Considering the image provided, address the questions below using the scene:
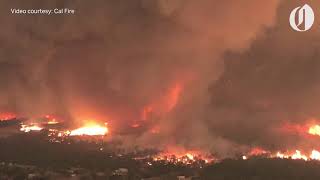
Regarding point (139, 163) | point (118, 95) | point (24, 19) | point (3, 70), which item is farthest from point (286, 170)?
point (3, 70)

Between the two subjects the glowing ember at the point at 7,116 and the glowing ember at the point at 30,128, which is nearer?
the glowing ember at the point at 30,128

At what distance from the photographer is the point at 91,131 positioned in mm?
48594

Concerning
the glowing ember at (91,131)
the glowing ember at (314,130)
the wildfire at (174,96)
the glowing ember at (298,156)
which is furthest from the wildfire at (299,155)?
the glowing ember at (91,131)

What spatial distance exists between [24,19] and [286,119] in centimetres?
2356

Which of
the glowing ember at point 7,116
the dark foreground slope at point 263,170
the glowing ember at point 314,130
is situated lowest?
the dark foreground slope at point 263,170

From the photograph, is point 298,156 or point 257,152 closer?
point 298,156

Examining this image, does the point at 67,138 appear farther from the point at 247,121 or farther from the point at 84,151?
the point at 247,121

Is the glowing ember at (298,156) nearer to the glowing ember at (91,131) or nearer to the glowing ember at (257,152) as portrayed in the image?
the glowing ember at (257,152)

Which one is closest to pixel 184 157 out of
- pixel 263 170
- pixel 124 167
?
pixel 124 167

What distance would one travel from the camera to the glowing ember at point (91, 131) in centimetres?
4775

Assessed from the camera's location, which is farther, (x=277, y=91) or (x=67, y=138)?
(x=277, y=91)

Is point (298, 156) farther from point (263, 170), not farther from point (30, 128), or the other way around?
point (30, 128)

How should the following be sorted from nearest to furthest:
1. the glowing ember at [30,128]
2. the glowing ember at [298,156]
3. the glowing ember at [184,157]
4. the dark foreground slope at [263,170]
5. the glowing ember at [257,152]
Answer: the dark foreground slope at [263,170], the glowing ember at [184,157], the glowing ember at [298,156], the glowing ember at [257,152], the glowing ember at [30,128]

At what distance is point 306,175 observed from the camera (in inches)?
1393
